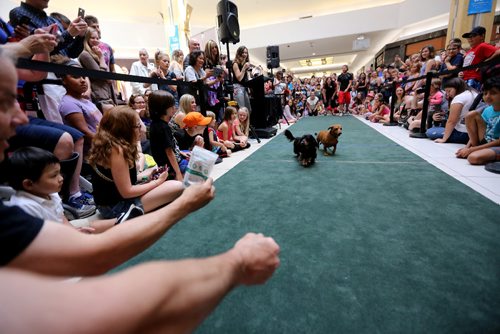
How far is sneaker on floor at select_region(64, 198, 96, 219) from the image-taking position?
5.29 feet

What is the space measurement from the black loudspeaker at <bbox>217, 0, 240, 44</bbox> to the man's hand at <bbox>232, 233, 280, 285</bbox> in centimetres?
436

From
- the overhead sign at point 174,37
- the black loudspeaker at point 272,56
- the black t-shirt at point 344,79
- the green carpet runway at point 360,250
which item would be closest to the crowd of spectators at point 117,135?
the green carpet runway at point 360,250

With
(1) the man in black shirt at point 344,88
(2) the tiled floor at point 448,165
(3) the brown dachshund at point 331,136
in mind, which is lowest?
(2) the tiled floor at point 448,165

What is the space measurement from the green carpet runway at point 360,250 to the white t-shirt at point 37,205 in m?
0.41

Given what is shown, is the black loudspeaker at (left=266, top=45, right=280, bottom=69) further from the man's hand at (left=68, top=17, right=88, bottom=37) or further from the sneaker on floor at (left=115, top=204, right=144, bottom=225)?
the sneaker on floor at (left=115, top=204, right=144, bottom=225)

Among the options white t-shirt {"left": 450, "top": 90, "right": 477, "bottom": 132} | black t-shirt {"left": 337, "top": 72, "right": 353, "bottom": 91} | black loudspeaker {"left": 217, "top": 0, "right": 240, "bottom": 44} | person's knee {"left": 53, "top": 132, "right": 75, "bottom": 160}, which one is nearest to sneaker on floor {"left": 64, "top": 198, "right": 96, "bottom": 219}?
person's knee {"left": 53, "top": 132, "right": 75, "bottom": 160}

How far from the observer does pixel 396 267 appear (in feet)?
3.23

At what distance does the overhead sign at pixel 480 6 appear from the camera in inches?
238

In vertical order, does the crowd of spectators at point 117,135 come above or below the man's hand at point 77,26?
below

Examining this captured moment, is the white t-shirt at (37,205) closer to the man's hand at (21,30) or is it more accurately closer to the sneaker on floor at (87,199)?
the sneaker on floor at (87,199)

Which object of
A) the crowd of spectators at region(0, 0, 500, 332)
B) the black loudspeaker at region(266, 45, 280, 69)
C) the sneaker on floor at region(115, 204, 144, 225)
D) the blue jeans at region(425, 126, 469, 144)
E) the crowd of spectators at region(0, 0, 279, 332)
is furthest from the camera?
the black loudspeaker at region(266, 45, 280, 69)

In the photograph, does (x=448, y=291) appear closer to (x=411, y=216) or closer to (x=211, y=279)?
(x=411, y=216)

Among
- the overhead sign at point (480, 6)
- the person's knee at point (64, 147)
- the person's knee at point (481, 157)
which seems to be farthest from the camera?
the overhead sign at point (480, 6)

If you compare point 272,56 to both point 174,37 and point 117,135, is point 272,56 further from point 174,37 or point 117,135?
point 117,135
